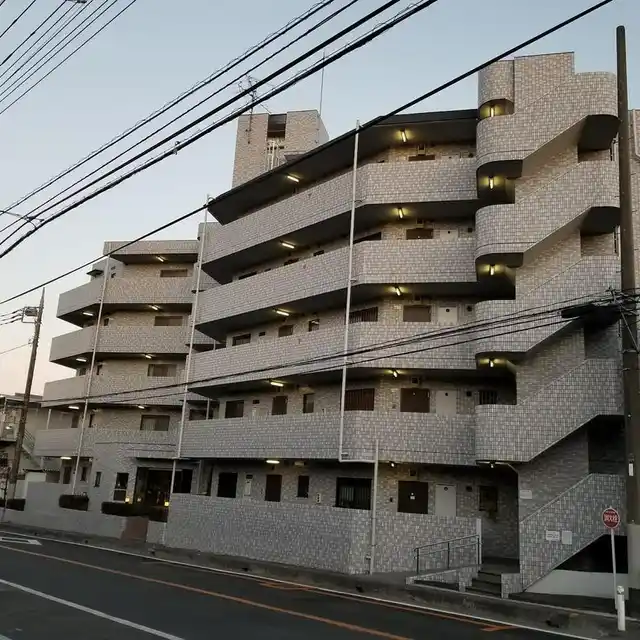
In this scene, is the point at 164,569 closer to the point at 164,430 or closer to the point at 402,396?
the point at 402,396

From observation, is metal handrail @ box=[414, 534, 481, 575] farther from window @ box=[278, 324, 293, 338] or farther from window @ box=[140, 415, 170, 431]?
window @ box=[140, 415, 170, 431]

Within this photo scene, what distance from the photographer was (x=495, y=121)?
20484 millimetres

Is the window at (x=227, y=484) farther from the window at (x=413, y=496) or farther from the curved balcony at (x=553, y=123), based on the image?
the curved balcony at (x=553, y=123)

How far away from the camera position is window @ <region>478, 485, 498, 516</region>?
2144 cm

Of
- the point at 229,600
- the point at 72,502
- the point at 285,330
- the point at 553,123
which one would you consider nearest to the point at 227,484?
the point at 285,330

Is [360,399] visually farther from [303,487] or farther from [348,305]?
[303,487]

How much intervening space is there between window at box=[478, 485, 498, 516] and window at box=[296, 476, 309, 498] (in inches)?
278

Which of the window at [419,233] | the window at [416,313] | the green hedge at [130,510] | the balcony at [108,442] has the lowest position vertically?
the green hedge at [130,510]

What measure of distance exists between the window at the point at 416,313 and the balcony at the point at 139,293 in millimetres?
17144

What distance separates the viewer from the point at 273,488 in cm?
2684

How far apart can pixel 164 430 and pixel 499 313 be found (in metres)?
24.0

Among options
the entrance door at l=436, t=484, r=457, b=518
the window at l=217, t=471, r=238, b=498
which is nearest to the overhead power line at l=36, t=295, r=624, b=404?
the window at l=217, t=471, r=238, b=498

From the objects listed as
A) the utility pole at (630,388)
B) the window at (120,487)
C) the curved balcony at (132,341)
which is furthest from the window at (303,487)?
the curved balcony at (132,341)

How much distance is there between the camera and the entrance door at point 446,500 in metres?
22.0
